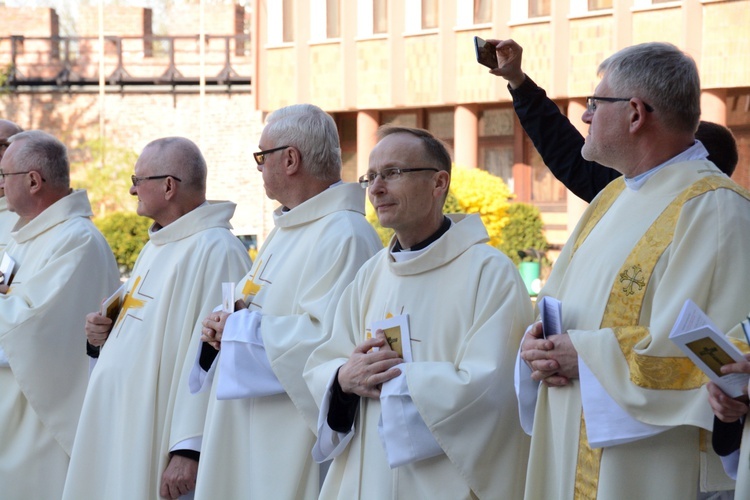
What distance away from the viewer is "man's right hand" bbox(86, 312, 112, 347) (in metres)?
5.59

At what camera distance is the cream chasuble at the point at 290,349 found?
183 inches

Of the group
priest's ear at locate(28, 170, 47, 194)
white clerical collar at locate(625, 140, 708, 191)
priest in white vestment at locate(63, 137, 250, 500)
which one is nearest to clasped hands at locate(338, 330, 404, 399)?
white clerical collar at locate(625, 140, 708, 191)

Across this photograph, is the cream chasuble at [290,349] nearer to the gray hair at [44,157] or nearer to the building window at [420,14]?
the gray hair at [44,157]

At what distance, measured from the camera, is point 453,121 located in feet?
85.9

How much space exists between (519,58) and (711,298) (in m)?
1.60

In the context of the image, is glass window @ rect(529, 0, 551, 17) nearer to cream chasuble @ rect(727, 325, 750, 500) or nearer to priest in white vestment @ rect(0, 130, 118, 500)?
priest in white vestment @ rect(0, 130, 118, 500)

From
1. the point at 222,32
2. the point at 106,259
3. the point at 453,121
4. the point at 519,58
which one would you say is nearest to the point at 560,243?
the point at 453,121

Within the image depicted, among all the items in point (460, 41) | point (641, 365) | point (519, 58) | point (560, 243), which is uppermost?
point (460, 41)

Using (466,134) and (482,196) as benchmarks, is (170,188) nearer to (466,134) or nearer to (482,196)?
(482,196)

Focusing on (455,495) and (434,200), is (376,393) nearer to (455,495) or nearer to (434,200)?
(455,495)

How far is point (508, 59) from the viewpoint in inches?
177

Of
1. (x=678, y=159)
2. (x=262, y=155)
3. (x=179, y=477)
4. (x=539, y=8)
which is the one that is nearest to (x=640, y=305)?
(x=678, y=159)

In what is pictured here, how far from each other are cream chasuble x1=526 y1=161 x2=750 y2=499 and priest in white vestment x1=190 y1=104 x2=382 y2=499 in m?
1.34

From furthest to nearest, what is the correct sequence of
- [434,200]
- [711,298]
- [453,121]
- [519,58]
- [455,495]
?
[453,121]
[519,58]
[434,200]
[455,495]
[711,298]
